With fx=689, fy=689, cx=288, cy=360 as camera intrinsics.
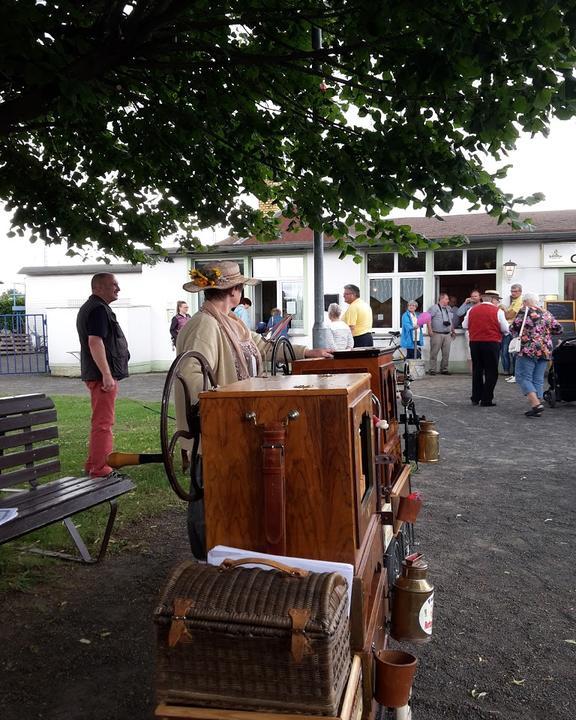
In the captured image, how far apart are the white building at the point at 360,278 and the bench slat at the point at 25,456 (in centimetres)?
1436

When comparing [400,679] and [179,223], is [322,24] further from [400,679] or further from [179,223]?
[400,679]

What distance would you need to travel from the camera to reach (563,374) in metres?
11.2

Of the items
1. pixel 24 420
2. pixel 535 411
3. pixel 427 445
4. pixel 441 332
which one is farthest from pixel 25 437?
pixel 441 332

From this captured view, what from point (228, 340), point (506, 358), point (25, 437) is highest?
point (228, 340)

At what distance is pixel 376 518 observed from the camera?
Result: 2.85 metres

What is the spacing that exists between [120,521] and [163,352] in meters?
16.6

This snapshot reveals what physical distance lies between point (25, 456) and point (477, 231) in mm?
18079

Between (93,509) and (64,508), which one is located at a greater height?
(64,508)

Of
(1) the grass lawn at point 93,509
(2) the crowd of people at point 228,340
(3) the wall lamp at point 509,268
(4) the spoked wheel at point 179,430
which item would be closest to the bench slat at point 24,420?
(2) the crowd of people at point 228,340

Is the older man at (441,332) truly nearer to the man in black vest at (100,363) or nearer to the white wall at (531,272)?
the white wall at (531,272)

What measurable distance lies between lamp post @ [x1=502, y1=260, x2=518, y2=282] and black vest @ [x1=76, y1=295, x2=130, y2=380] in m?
14.9

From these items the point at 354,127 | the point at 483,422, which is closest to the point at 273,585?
the point at 354,127

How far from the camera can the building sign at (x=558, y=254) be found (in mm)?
18562

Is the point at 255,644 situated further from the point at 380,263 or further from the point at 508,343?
the point at 380,263
